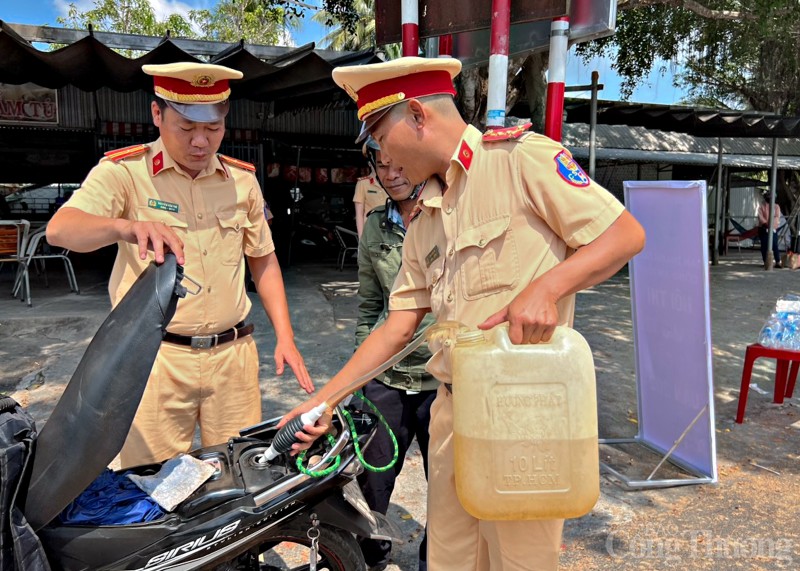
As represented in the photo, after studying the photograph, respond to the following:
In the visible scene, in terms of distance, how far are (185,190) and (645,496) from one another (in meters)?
2.89

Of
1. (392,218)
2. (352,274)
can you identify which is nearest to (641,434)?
(392,218)

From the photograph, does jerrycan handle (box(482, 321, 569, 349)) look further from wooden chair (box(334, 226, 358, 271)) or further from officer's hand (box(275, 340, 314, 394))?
wooden chair (box(334, 226, 358, 271))

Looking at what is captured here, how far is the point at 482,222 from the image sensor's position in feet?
4.95

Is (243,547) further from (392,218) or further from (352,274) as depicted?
(352,274)

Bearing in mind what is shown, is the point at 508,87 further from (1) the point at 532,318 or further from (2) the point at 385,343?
(1) the point at 532,318

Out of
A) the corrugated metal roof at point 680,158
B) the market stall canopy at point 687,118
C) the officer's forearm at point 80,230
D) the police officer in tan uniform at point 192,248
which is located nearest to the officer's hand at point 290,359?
the police officer in tan uniform at point 192,248

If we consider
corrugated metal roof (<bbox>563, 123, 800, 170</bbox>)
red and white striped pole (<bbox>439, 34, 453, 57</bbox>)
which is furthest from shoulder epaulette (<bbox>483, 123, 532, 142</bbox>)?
corrugated metal roof (<bbox>563, 123, 800, 170</bbox>)

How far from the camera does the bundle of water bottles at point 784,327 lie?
4082 mm

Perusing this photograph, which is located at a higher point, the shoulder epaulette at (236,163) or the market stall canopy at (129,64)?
the market stall canopy at (129,64)

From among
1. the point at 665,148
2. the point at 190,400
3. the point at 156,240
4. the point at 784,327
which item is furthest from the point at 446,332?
the point at 665,148

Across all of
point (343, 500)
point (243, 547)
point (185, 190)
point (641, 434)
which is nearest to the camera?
point (243, 547)

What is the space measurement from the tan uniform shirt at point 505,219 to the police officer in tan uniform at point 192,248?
2.70 feet

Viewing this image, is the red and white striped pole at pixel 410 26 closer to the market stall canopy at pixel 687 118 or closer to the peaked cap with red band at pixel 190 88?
the peaked cap with red band at pixel 190 88

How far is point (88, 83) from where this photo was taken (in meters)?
7.23
